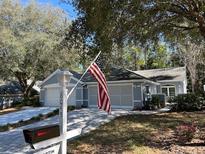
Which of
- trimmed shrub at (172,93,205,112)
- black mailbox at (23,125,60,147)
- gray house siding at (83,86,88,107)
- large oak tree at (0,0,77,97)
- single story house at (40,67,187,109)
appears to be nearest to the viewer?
black mailbox at (23,125,60,147)

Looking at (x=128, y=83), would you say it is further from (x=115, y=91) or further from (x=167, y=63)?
(x=167, y=63)

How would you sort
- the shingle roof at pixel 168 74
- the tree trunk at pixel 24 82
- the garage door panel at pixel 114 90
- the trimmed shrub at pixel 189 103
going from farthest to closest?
the tree trunk at pixel 24 82, the shingle roof at pixel 168 74, the garage door panel at pixel 114 90, the trimmed shrub at pixel 189 103

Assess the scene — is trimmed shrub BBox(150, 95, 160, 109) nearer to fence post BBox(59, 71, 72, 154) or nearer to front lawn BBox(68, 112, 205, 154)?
front lawn BBox(68, 112, 205, 154)

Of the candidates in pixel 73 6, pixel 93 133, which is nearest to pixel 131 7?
pixel 73 6

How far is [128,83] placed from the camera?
1101 inches

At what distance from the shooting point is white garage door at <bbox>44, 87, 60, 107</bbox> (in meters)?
32.8

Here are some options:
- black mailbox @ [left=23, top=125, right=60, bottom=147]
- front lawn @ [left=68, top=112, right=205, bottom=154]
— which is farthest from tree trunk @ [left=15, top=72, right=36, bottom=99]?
black mailbox @ [left=23, top=125, right=60, bottom=147]

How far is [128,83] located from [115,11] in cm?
1619

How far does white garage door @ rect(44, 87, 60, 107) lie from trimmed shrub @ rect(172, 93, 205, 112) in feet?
45.4

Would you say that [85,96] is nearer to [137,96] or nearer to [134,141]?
[137,96]

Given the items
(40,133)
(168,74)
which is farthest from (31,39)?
(40,133)

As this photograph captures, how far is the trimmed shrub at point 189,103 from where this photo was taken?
2336 centimetres

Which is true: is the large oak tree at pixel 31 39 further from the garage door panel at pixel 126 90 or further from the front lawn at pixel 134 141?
the front lawn at pixel 134 141

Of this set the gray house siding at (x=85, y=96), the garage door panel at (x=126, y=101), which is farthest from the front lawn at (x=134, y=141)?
the gray house siding at (x=85, y=96)
